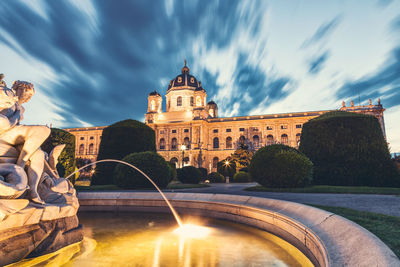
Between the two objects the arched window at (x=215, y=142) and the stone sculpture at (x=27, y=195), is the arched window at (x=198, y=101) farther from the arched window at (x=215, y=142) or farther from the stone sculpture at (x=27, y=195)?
the stone sculpture at (x=27, y=195)

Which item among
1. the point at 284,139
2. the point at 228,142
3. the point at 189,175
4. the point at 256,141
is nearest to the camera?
the point at 189,175

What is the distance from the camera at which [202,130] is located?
43500 millimetres

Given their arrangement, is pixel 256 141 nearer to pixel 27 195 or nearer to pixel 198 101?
pixel 198 101

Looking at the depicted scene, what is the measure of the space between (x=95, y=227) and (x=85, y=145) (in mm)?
52210

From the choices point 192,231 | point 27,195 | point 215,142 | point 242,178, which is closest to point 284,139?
point 215,142

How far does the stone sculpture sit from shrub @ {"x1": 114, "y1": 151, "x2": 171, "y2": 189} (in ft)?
24.9

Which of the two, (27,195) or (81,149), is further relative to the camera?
(81,149)

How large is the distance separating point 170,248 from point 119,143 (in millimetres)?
12954

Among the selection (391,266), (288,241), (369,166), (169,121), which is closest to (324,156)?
(369,166)

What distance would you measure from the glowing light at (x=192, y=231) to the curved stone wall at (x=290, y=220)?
85 centimetres

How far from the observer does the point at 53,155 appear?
3.54 m

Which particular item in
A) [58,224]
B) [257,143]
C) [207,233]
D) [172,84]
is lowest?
[207,233]

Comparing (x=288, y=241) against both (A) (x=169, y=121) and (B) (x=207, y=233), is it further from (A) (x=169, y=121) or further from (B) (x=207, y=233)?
(A) (x=169, y=121)

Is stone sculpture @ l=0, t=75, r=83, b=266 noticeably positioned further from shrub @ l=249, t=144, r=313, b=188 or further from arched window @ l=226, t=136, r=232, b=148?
arched window @ l=226, t=136, r=232, b=148
